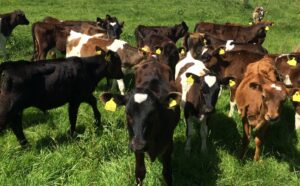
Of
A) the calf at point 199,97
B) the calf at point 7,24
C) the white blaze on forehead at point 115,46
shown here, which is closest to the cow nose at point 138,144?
the calf at point 199,97

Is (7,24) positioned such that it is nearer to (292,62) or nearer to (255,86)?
(292,62)

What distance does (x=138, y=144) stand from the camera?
4078 millimetres

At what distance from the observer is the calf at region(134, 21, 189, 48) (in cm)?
1237

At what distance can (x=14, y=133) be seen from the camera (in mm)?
Result: 6188

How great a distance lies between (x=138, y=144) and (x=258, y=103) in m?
2.77

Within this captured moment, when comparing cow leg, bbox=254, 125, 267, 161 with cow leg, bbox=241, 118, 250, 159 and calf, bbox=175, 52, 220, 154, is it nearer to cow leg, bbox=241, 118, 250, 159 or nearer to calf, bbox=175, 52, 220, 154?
cow leg, bbox=241, 118, 250, 159

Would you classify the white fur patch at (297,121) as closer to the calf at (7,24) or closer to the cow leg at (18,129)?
the cow leg at (18,129)

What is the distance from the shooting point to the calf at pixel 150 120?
165 inches

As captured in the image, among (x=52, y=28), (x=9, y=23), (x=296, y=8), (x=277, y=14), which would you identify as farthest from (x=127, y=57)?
(x=296, y=8)

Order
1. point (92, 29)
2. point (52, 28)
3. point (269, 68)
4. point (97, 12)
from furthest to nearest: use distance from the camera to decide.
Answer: point (97, 12) < point (92, 29) < point (52, 28) < point (269, 68)

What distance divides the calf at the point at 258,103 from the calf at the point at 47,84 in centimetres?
255

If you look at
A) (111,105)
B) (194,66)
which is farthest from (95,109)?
(111,105)

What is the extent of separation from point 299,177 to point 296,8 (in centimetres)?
2195

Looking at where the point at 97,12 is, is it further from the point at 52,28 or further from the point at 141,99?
the point at 141,99
